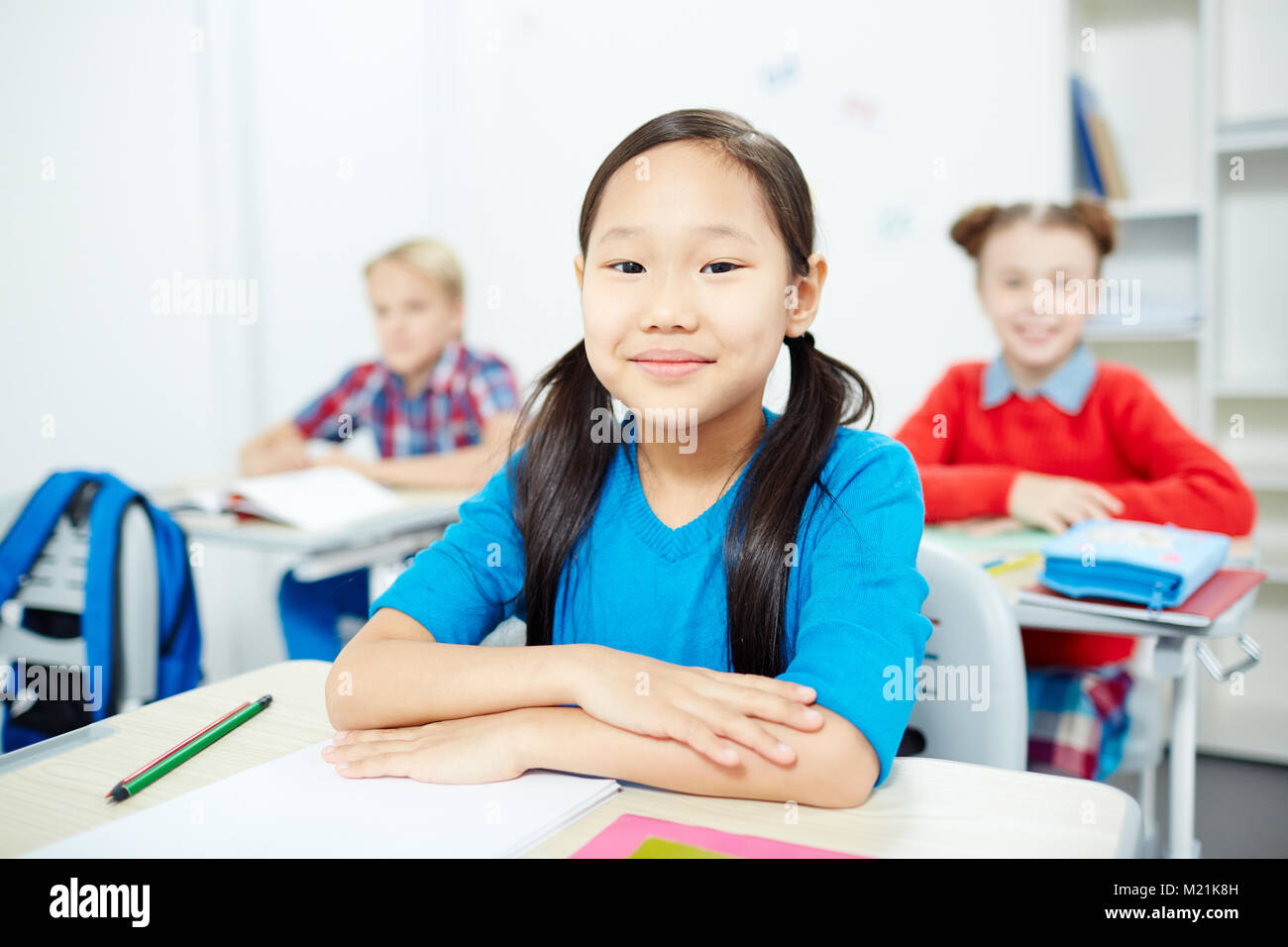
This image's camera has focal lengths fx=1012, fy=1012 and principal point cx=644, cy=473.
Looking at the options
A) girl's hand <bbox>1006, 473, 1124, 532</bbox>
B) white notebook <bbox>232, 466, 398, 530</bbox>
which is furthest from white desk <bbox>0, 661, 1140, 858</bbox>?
white notebook <bbox>232, 466, 398, 530</bbox>

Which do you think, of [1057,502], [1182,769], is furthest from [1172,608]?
[1057,502]

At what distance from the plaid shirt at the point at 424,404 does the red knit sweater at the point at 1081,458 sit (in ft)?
3.61

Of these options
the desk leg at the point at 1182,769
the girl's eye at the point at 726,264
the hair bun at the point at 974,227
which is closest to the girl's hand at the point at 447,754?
the girl's eye at the point at 726,264

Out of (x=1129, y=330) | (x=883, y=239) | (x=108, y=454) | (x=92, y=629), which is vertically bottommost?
(x=92, y=629)

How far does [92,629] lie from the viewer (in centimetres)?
151

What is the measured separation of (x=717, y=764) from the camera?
0.69m

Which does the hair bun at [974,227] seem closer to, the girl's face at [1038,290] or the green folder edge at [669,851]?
the girl's face at [1038,290]

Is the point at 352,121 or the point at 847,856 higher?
→ the point at 352,121

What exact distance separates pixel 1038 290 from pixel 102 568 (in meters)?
1.78

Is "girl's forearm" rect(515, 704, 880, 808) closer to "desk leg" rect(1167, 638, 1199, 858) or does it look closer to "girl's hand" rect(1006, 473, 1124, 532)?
"desk leg" rect(1167, 638, 1199, 858)

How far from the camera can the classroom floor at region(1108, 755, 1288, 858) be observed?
2066 millimetres
